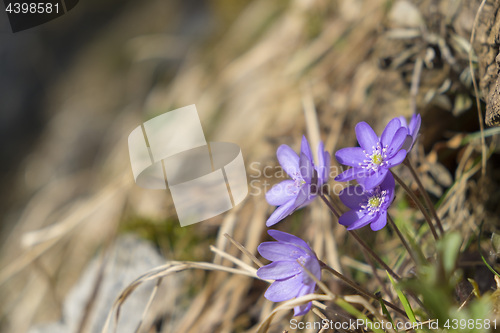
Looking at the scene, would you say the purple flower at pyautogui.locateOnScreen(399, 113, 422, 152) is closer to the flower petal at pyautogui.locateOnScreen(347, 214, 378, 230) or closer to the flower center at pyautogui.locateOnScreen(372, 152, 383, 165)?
the flower center at pyautogui.locateOnScreen(372, 152, 383, 165)

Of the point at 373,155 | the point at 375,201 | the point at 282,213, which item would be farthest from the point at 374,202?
the point at 282,213

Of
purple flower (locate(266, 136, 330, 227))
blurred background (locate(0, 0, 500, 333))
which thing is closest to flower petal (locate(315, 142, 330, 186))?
purple flower (locate(266, 136, 330, 227))

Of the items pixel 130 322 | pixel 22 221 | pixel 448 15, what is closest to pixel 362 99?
pixel 448 15

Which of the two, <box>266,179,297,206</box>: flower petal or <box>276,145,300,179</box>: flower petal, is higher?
<box>276,145,300,179</box>: flower petal

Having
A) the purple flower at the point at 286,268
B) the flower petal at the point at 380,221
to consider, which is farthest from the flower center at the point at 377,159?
the purple flower at the point at 286,268

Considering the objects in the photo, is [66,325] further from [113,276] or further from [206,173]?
[206,173]

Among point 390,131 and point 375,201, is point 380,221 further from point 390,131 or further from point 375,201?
point 390,131

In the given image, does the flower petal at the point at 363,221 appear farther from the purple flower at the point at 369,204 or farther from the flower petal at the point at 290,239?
the flower petal at the point at 290,239
